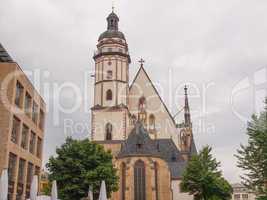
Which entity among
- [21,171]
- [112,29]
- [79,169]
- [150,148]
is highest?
[112,29]

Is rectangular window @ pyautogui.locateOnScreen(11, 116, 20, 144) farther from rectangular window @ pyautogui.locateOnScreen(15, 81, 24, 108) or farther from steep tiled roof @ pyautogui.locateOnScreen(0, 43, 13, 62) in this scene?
steep tiled roof @ pyautogui.locateOnScreen(0, 43, 13, 62)

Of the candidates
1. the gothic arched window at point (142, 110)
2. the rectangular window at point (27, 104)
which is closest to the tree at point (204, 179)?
the gothic arched window at point (142, 110)

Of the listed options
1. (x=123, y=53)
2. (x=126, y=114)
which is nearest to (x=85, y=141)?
(x=126, y=114)

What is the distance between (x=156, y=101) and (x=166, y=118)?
337 centimetres

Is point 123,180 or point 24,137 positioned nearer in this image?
point 24,137

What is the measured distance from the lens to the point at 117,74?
62531mm

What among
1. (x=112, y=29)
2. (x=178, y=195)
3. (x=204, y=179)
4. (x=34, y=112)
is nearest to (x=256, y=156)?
(x=204, y=179)

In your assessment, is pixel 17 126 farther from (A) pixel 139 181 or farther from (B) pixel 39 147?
(A) pixel 139 181

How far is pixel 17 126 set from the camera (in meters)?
32.5

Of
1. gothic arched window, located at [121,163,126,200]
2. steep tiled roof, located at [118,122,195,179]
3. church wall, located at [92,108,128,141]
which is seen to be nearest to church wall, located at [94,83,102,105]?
church wall, located at [92,108,128,141]

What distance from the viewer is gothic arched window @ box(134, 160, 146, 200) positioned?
52406mm

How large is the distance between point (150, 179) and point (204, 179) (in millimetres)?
10279

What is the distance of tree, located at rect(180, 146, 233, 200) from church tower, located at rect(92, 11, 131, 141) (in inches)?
627

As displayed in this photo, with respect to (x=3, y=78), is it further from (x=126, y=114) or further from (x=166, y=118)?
(x=166, y=118)
